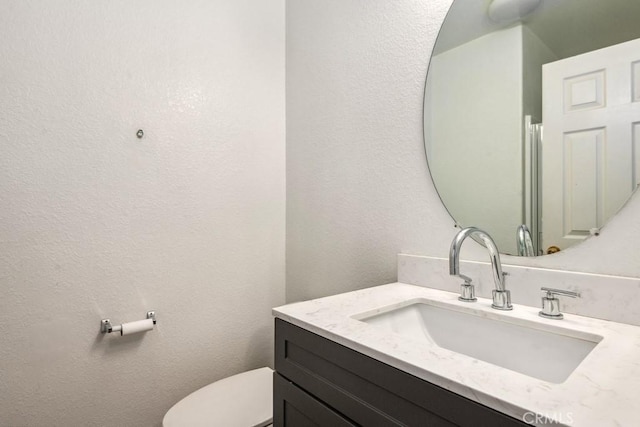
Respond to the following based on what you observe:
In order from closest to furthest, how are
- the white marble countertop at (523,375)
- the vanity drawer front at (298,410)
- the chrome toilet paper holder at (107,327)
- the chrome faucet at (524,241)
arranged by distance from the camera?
the white marble countertop at (523,375), the vanity drawer front at (298,410), the chrome faucet at (524,241), the chrome toilet paper holder at (107,327)

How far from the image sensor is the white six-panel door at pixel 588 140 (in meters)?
0.74

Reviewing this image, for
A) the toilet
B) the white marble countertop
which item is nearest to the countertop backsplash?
the white marble countertop

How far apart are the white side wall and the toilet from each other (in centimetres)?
93

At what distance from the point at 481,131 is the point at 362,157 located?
0.46 meters

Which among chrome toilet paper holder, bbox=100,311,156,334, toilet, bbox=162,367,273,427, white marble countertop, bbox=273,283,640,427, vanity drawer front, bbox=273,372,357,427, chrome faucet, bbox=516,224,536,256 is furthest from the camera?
chrome toilet paper holder, bbox=100,311,156,334

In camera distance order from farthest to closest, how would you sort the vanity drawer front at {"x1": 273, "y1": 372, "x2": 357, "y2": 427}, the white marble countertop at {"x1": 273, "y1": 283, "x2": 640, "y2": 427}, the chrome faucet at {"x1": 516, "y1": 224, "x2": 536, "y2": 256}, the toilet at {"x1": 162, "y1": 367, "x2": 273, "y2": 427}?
the toilet at {"x1": 162, "y1": 367, "x2": 273, "y2": 427} → the chrome faucet at {"x1": 516, "y1": 224, "x2": 536, "y2": 256} → the vanity drawer front at {"x1": 273, "y1": 372, "x2": 357, "y2": 427} → the white marble countertop at {"x1": 273, "y1": 283, "x2": 640, "y2": 427}

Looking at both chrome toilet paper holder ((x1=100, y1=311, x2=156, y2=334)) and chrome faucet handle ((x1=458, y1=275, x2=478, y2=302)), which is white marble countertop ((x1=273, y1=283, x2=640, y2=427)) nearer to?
chrome faucet handle ((x1=458, y1=275, x2=478, y2=302))

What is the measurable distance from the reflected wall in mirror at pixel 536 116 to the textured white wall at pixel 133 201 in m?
0.93

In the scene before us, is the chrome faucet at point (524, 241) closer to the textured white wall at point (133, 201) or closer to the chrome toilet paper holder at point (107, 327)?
the textured white wall at point (133, 201)

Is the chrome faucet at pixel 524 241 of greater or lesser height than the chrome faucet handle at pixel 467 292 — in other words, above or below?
above

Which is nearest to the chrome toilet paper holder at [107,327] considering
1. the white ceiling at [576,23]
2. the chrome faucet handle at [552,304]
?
the chrome faucet handle at [552,304]

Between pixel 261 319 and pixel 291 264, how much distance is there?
1.01 feet

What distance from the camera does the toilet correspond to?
1.06m

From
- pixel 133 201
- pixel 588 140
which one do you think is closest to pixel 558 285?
pixel 588 140
